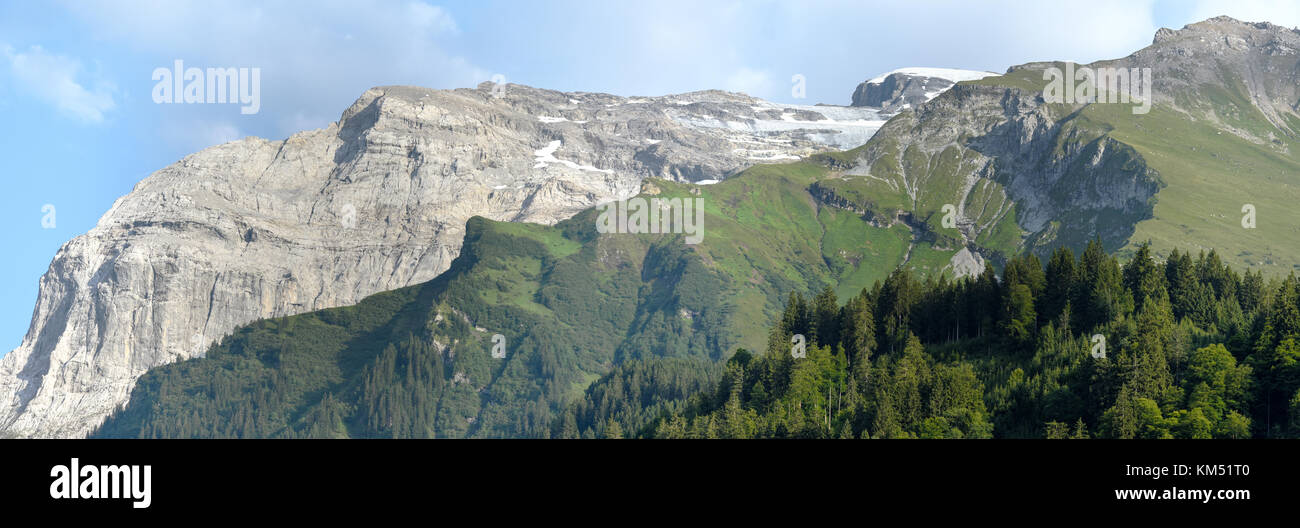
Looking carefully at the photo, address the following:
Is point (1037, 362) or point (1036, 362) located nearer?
point (1037, 362)
